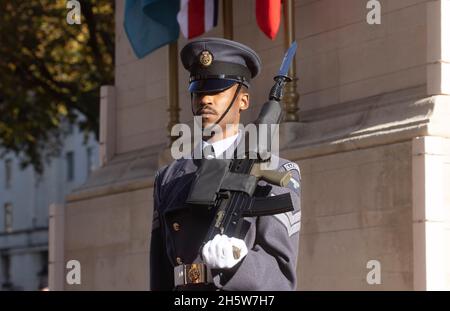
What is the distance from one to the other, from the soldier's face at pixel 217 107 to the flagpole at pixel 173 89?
933cm

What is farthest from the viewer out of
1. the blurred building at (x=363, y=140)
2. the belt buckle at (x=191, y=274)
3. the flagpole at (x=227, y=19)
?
the flagpole at (x=227, y=19)

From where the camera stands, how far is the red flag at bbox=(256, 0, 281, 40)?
13008 mm

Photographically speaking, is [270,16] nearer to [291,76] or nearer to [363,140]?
[291,76]

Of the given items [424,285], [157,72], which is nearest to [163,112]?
[157,72]

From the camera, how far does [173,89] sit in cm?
1520

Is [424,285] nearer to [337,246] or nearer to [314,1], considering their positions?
[337,246]

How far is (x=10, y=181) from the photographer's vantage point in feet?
220

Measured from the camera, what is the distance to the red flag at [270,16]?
1301 cm

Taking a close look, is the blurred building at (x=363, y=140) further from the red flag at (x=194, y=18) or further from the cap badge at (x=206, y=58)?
the cap badge at (x=206, y=58)

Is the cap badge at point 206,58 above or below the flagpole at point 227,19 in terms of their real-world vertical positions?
below

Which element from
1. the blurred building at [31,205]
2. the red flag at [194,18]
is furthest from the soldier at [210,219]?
the blurred building at [31,205]

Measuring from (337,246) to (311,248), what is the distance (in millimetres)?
410

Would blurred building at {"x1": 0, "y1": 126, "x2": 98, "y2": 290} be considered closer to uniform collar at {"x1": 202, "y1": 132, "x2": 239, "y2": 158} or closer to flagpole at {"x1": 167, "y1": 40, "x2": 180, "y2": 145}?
flagpole at {"x1": 167, "y1": 40, "x2": 180, "y2": 145}
